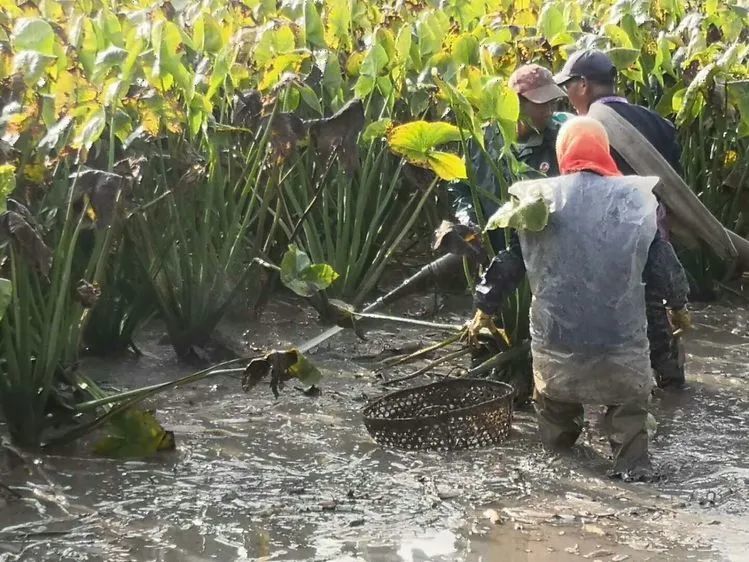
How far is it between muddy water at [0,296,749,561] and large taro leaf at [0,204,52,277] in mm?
776

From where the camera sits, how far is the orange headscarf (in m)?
4.31

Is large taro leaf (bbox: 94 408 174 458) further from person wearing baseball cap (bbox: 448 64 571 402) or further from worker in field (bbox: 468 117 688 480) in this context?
person wearing baseball cap (bbox: 448 64 571 402)

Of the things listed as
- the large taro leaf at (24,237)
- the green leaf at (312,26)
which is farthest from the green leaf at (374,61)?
the large taro leaf at (24,237)

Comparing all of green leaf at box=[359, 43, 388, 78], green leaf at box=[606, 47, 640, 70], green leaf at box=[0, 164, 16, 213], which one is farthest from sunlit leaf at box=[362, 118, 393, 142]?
green leaf at box=[0, 164, 16, 213]

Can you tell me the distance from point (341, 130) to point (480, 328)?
92 cm

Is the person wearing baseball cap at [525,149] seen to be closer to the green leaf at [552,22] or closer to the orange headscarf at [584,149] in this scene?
the orange headscarf at [584,149]

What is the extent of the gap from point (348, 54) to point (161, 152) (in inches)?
64.9

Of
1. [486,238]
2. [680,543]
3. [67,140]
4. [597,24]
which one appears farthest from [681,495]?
[597,24]

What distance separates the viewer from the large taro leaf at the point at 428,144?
462 centimetres

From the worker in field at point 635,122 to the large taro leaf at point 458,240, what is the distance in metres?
0.86

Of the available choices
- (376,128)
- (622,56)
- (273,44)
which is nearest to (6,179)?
(376,128)

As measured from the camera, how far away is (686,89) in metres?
6.49

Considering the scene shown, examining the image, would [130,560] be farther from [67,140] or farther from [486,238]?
[486,238]

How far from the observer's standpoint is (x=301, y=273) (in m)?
4.86
